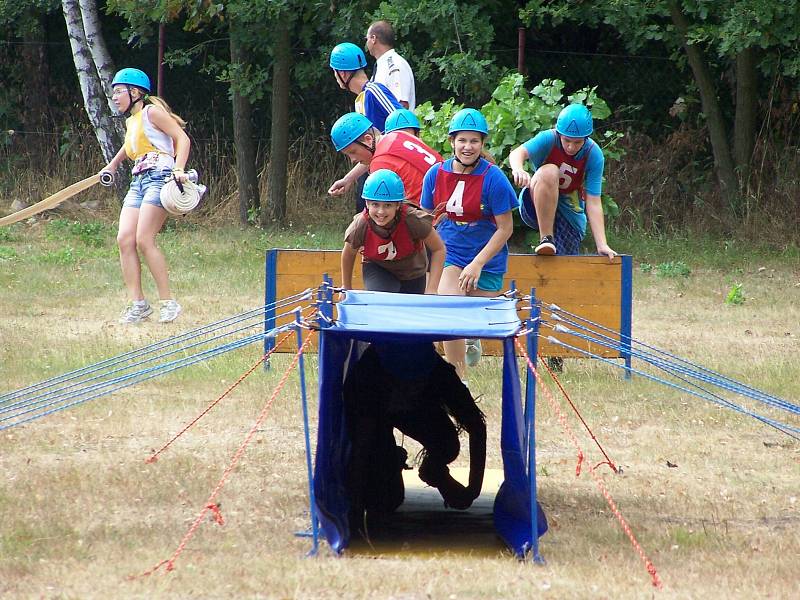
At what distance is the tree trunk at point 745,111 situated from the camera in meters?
13.8

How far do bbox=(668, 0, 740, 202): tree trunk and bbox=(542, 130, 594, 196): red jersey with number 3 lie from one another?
695 cm

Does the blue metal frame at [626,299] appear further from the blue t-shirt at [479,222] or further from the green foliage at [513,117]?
the green foliage at [513,117]

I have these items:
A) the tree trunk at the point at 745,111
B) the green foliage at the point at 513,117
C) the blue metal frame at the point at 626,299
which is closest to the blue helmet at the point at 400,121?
the blue metal frame at the point at 626,299

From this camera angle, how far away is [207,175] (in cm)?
1628

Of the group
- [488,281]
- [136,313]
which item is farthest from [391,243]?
[136,313]

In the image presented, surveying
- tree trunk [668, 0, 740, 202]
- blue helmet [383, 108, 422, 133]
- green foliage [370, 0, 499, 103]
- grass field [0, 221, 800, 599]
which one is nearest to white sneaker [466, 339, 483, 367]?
grass field [0, 221, 800, 599]

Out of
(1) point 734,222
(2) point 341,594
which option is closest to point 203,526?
(2) point 341,594

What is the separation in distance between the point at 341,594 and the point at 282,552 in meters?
0.54

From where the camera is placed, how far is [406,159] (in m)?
6.59

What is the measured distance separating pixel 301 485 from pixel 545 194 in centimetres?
274

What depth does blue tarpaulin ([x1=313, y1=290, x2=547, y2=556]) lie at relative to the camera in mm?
4195

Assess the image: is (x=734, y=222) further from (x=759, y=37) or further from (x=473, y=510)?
(x=473, y=510)

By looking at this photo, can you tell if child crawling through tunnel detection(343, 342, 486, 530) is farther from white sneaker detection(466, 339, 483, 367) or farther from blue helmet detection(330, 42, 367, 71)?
blue helmet detection(330, 42, 367, 71)

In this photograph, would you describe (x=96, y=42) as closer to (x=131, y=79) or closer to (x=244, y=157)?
(x=244, y=157)
